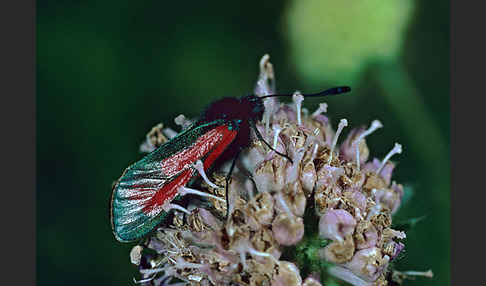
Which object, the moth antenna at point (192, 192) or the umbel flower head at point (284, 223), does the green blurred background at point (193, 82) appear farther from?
the moth antenna at point (192, 192)

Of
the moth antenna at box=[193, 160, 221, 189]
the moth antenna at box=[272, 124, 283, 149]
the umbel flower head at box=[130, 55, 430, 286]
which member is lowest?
the umbel flower head at box=[130, 55, 430, 286]

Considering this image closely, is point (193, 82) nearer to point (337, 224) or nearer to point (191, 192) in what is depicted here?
point (191, 192)

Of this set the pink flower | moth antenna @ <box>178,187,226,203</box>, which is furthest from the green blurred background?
moth antenna @ <box>178,187,226,203</box>

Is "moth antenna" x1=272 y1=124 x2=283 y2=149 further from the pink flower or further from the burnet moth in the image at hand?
the pink flower

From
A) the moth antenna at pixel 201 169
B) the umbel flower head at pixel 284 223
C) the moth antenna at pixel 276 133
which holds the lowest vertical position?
the umbel flower head at pixel 284 223

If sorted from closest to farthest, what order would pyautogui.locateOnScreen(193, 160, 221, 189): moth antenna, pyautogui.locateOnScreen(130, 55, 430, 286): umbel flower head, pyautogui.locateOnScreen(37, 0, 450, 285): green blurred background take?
pyautogui.locateOnScreen(130, 55, 430, 286): umbel flower head
pyautogui.locateOnScreen(193, 160, 221, 189): moth antenna
pyautogui.locateOnScreen(37, 0, 450, 285): green blurred background

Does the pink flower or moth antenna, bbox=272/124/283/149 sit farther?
moth antenna, bbox=272/124/283/149

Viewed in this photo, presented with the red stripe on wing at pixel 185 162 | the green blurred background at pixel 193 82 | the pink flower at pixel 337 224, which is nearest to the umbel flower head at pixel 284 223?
the pink flower at pixel 337 224
